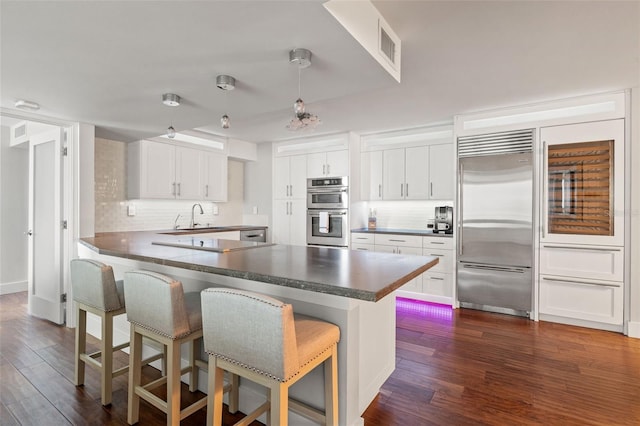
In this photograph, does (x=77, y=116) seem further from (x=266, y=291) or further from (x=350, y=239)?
(x=350, y=239)

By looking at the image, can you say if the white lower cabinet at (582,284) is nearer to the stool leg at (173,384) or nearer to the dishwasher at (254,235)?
the stool leg at (173,384)

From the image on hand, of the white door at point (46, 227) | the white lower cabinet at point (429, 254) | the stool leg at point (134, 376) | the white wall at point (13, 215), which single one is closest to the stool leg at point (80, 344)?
the stool leg at point (134, 376)

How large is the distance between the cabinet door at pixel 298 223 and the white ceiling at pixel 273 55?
243 cm

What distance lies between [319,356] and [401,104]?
10.3 feet

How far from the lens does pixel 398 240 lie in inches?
179

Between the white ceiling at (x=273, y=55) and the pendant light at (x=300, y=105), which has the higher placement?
the white ceiling at (x=273, y=55)

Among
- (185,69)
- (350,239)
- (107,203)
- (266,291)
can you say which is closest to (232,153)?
(107,203)

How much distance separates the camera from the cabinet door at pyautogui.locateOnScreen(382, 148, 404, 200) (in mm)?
4844

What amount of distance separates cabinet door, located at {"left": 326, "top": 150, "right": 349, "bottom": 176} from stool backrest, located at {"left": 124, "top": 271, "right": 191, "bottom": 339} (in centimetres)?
368

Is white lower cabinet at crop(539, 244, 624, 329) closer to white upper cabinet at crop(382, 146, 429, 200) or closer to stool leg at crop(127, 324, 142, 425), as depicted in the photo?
white upper cabinet at crop(382, 146, 429, 200)

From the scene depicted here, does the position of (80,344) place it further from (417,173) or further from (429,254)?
(417,173)

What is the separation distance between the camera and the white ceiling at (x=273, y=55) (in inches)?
60.5

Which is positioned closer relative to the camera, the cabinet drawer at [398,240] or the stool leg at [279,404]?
the stool leg at [279,404]

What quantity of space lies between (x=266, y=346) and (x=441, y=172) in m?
3.91
